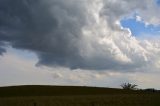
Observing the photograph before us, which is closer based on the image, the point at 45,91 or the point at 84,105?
the point at 84,105

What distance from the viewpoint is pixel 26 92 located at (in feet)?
277

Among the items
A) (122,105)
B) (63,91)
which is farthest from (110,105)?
(63,91)

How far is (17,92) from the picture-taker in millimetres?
85312

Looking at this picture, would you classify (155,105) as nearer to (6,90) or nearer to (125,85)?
(6,90)

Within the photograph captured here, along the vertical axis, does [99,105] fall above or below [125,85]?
below

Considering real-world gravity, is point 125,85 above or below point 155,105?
above

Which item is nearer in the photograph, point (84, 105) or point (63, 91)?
point (84, 105)

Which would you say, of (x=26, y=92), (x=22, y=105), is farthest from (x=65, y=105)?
(x=26, y=92)

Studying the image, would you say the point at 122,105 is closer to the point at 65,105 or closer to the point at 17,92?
the point at 65,105

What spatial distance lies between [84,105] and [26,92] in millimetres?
42070

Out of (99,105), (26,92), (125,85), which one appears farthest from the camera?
(125,85)

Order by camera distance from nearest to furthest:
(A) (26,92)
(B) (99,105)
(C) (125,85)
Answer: (B) (99,105) → (A) (26,92) → (C) (125,85)

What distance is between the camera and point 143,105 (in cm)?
4384

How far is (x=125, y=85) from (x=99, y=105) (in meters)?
85.3
